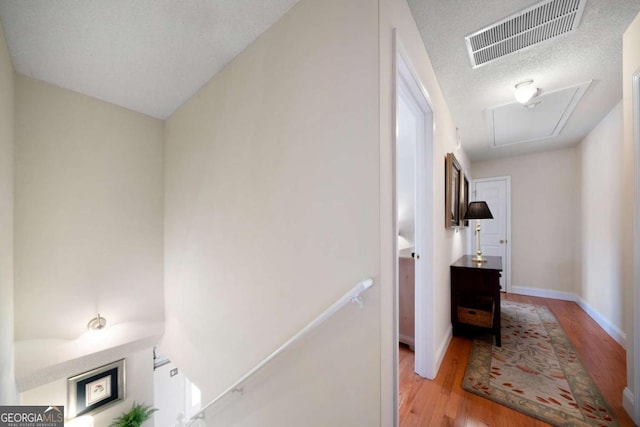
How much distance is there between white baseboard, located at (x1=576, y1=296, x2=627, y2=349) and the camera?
2369 mm

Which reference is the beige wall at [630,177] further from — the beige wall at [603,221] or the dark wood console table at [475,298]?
the beige wall at [603,221]

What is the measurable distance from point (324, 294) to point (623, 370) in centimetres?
274

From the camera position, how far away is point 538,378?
6.07ft

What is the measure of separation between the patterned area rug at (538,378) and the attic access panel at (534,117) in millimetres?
2517

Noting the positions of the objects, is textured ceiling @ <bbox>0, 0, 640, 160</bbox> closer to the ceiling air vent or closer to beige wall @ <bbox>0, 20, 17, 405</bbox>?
the ceiling air vent

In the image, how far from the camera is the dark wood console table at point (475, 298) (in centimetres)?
234

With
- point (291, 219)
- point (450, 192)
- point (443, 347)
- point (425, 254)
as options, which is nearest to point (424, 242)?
point (425, 254)

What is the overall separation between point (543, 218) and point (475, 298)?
2.60 m

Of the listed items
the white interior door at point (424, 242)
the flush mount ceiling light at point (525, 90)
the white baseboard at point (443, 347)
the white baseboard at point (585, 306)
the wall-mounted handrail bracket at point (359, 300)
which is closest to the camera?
the wall-mounted handrail bracket at point (359, 300)

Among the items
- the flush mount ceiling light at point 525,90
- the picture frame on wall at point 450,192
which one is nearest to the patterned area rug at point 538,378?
the picture frame on wall at point 450,192

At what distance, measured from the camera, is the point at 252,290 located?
164 cm

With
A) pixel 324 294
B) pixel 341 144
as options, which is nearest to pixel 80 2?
pixel 341 144

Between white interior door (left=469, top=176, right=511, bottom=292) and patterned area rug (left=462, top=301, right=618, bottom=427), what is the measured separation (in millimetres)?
1720

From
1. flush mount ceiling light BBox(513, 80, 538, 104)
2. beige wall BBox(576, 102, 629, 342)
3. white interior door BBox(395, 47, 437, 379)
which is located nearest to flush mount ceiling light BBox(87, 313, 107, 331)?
white interior door BBox(395, 47, 437, 379)
